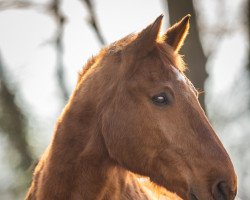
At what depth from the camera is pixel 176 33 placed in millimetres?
4547

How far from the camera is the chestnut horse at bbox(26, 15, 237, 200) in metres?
3.79

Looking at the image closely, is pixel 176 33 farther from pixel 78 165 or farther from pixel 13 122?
pixel 13 122

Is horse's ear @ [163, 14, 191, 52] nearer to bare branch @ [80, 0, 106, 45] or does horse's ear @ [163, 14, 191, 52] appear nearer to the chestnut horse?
the chestnut horse

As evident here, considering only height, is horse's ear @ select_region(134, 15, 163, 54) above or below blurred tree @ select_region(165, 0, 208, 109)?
above

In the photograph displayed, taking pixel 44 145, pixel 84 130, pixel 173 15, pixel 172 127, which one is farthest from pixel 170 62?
pixel 44 145

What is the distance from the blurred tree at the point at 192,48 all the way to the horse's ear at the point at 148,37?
3386 millimetres

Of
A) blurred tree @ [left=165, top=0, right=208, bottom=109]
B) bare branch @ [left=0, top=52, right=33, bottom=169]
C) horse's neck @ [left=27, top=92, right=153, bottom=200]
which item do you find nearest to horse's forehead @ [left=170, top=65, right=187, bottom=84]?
horse's neck @ [left=27, top=92, right=153, bottom=200]

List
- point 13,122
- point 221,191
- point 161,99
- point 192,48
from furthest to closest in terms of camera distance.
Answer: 1. point 13,122
2. point 192,48
3. point 161,99
4. point 221,191

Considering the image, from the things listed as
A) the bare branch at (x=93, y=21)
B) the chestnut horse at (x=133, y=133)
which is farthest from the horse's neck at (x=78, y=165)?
the bare branch at (x=93, y=21)

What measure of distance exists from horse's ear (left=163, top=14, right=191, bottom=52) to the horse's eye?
2.50ft

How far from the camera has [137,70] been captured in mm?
4145

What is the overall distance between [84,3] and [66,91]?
2.69 meters

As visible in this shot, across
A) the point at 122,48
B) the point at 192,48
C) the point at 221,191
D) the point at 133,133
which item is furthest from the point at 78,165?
the point at 192,48

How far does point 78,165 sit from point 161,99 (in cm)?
79
